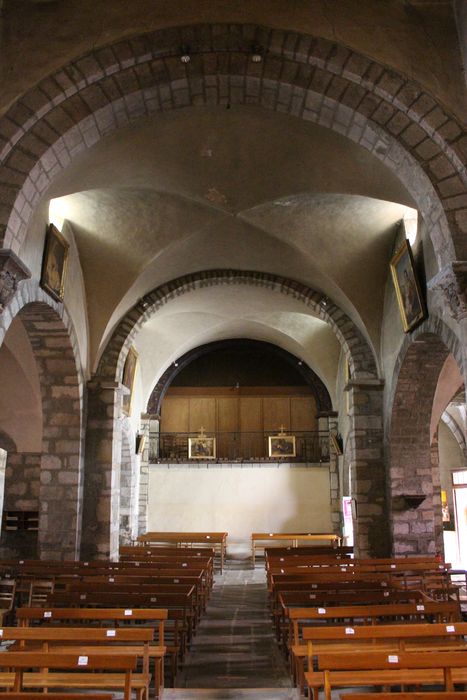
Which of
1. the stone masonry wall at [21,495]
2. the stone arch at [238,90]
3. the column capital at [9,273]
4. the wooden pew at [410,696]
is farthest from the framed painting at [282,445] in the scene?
the wooden pew at [410,696]

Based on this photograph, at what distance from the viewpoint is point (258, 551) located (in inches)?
674

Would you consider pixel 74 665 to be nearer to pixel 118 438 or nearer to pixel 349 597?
pixel 349 597

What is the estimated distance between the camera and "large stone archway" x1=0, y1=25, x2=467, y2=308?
21.7 ft

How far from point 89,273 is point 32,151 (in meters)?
4.55

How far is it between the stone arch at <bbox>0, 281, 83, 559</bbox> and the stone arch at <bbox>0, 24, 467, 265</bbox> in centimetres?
388

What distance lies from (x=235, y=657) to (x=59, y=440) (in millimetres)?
5821

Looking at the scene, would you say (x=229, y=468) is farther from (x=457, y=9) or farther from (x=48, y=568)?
(x=457, y=9)

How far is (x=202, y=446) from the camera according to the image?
19.3 meters

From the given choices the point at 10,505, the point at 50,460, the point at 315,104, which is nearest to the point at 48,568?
the point at 50,460

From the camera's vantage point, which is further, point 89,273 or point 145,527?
point 145,527

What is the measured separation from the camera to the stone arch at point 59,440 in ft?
35.1

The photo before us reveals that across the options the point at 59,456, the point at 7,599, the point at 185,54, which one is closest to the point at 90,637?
the point at 7,599

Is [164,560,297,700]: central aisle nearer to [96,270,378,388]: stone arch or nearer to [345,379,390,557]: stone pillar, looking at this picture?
[345,379,390,557]: stone pillar

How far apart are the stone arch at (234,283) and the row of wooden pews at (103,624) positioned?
3859 millimetres
